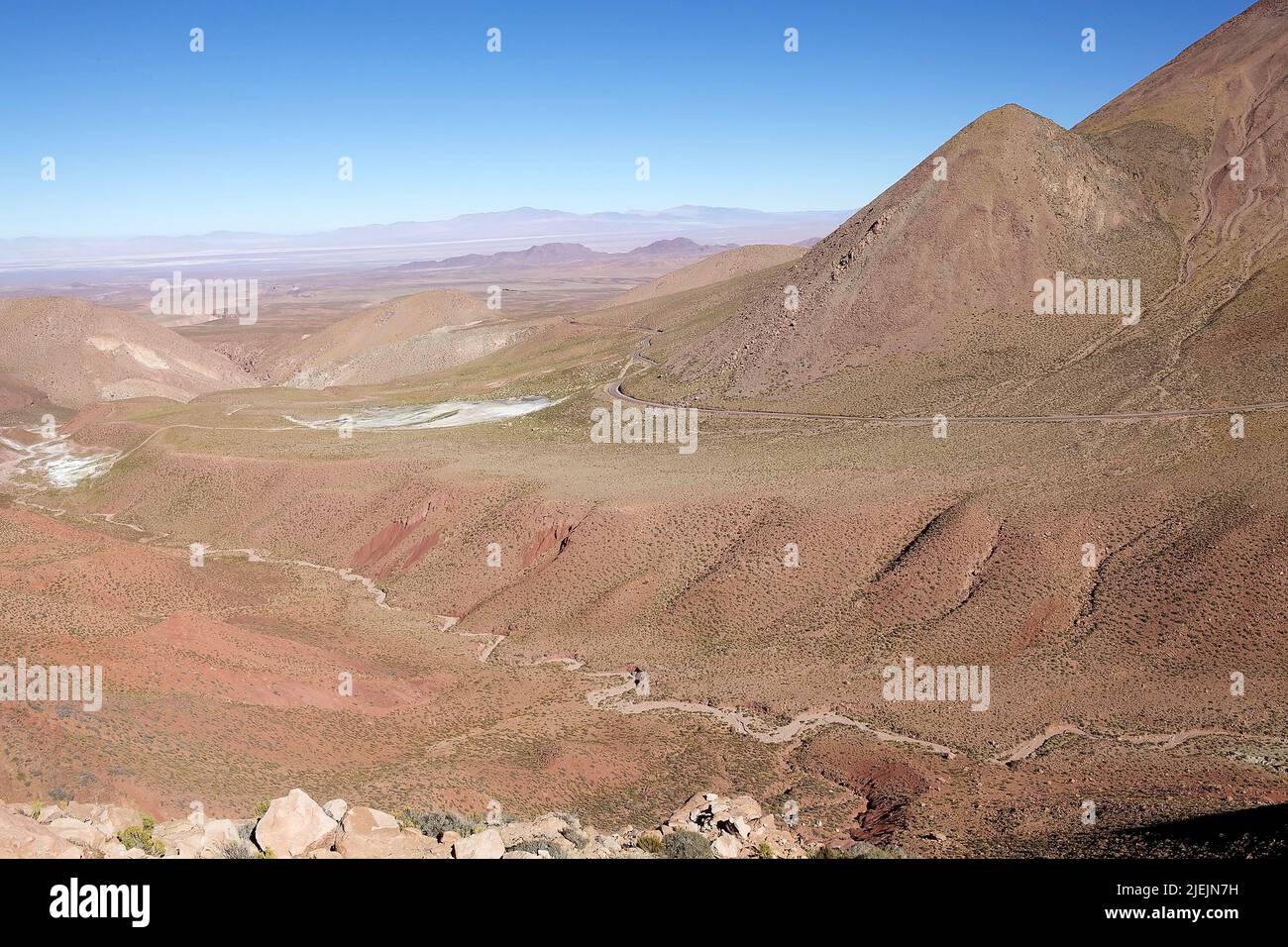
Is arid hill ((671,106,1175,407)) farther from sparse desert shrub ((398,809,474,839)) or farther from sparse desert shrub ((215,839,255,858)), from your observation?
sparse desert shrub ((215,839,255,858))

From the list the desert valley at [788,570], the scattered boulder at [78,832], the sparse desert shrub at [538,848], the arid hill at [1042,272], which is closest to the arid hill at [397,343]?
the desert valley at [788,570]

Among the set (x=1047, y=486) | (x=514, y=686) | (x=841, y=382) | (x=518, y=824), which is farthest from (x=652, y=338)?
(x=518, y=824)

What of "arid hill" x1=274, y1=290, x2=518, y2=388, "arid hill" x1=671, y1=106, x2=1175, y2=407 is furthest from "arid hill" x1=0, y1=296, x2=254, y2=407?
"arid hill" x1=671, y1=106, x2=1175, y2=407

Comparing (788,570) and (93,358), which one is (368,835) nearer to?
(788,570)

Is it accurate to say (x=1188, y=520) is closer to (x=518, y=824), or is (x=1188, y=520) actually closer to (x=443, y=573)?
(x=518, y=824)

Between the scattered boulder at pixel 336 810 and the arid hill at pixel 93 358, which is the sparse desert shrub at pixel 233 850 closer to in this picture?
the scattered boulder at pixel 336 810

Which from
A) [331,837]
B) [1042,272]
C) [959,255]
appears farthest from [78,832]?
[1042,272]
